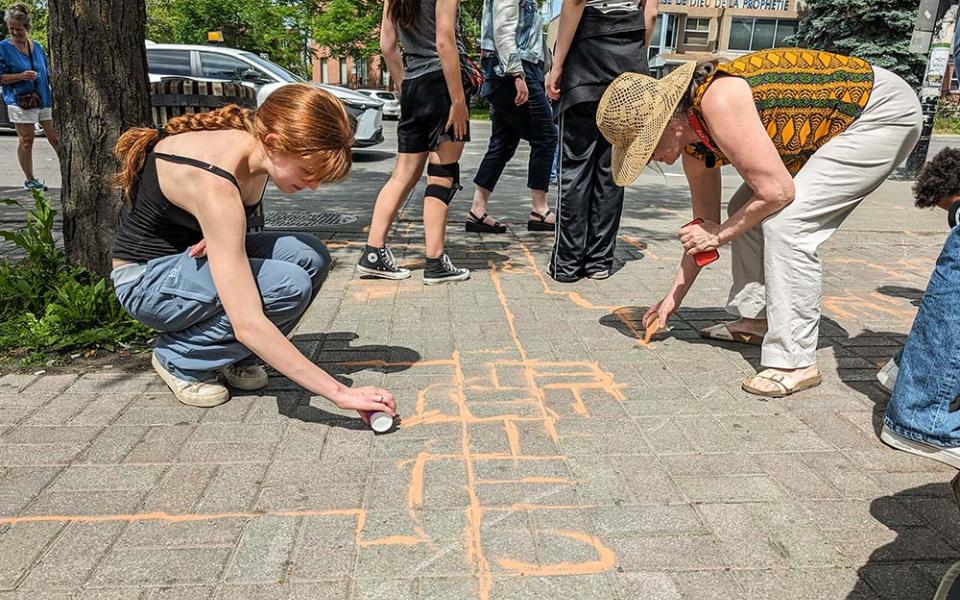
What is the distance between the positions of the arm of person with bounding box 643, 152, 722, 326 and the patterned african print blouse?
1.22ft

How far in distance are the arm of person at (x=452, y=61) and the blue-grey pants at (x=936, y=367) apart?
3.23m

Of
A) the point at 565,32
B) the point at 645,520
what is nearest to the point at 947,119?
the point at 565,32

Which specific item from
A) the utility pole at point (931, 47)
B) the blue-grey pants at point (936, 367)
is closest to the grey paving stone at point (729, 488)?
the blue-grey pants at point (936, 367)

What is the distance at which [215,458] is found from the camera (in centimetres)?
250

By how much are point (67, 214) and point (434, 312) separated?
1.96 m

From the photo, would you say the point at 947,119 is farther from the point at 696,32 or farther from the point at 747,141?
the point at 747,141

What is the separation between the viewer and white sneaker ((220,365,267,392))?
120 inches

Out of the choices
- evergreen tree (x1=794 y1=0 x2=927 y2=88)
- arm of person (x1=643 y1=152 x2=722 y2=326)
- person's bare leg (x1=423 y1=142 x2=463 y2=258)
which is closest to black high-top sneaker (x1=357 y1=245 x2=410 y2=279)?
person's bare leg (x1=423 y1=142 x2=463 y2=258)

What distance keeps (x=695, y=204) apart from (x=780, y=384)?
97 centimetres

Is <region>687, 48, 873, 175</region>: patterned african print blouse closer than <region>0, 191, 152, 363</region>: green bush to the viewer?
Yes

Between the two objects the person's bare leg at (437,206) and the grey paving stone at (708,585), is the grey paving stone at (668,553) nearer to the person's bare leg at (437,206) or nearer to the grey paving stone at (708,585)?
the grey paving stone at (708,585)

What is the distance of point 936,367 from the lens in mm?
1462

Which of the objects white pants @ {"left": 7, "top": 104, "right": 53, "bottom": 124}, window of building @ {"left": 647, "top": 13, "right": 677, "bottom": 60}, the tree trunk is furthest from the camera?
window of building @ {"left": 647, "top": 13, "right": 677, "bottom": 60}

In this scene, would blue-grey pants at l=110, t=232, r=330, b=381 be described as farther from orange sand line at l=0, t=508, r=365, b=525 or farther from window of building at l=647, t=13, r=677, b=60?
window of building at l=647, t=13, r=677, b=60
